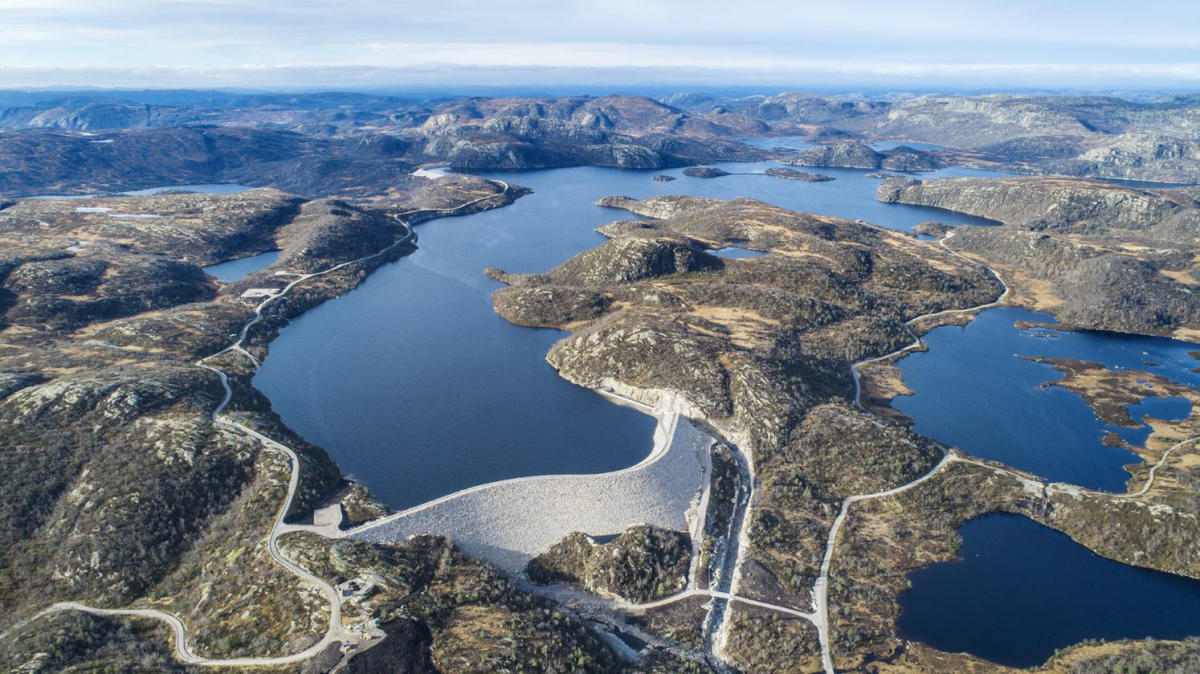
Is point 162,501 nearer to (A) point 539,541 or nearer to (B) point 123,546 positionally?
(B) point 123,546

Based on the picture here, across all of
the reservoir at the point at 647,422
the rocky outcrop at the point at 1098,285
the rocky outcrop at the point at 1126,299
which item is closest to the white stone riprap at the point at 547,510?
the reservoir at the point at 647,422

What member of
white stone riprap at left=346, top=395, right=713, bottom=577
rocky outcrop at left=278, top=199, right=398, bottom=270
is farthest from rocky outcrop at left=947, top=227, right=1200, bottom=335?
rocky outcrop at left=278, top=199, right=398, bottom=270

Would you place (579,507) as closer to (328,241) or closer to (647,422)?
(647,422)

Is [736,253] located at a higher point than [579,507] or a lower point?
higher

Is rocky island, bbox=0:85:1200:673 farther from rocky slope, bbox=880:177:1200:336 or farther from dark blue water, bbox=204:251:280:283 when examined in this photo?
dark blue water, bbox=204:251:280:283

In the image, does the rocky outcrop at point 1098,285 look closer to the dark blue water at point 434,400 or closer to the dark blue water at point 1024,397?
the dark blue water at point 1024,397

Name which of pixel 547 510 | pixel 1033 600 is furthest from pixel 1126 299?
pixel 547 510
